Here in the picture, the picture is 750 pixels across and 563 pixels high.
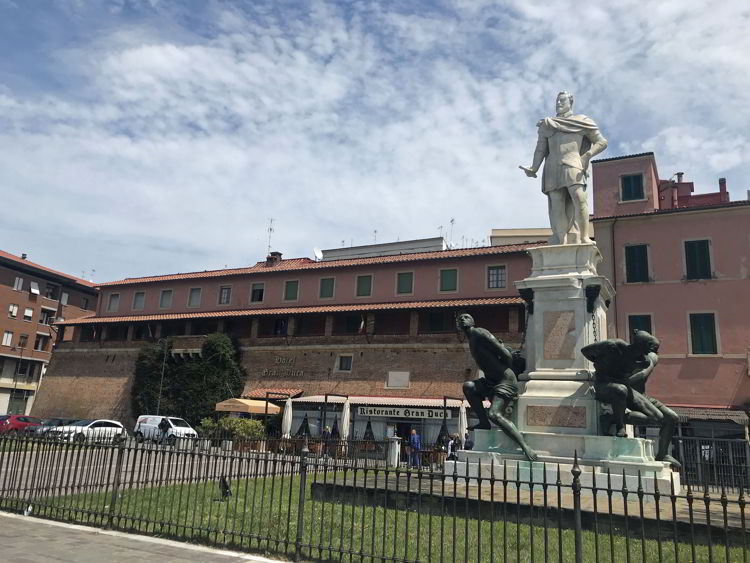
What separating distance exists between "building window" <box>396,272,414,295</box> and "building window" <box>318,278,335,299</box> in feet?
14.9

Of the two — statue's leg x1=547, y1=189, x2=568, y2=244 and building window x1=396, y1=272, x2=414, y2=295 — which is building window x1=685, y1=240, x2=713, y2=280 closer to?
building window x1=396, y1=272, x2=414, y2=295

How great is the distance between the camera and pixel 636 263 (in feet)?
94.1

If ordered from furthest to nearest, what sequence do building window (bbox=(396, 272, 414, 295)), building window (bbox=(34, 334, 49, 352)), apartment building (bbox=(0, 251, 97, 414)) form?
building window (bbox=(34, 334, 49, 352)) < apartment building (bbox=(0, 251, 97, 414)) < building window (bbox=(396, 272, 414, 295))

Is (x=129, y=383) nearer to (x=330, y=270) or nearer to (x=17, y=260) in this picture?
(x=330, y=270)

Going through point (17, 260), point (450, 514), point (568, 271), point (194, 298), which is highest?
point (17, 260)

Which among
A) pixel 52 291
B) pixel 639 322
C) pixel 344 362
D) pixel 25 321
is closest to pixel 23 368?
pixel 25 321

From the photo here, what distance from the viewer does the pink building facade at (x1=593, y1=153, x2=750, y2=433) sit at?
25734 mm

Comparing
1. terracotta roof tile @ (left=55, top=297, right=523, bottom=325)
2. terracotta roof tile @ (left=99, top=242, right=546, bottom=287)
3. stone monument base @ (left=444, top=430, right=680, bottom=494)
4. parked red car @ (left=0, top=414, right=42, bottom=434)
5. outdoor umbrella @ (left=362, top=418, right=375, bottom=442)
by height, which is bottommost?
parked red car @ (left=0, top=414, right=42, bottom=434)

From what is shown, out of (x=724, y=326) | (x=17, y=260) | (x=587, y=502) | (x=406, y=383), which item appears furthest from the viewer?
(x=17, y=260)

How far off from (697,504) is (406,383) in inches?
975

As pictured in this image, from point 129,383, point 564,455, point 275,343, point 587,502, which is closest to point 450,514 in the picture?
point 587,502

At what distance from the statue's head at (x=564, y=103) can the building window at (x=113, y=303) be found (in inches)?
1641

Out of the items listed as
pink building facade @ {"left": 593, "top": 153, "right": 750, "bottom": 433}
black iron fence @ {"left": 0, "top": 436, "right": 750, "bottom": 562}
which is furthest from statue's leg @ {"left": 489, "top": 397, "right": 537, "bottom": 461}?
pink building facade @ {"left": 593, "top": 153, "right": 750, "bottom": 433}

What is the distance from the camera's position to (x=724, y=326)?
26.3 meters
